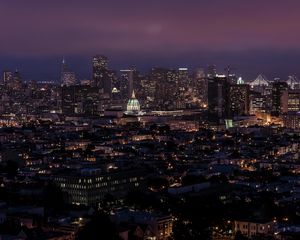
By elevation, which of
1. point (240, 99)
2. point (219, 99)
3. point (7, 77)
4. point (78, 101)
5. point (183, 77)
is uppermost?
point (7, 77)

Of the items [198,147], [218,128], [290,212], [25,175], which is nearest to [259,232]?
[290,212]

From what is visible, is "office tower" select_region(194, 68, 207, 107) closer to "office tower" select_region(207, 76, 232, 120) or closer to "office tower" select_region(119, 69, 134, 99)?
"office tower" select_region(119, 69, 134, 99)

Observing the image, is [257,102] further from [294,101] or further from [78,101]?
[78,101]

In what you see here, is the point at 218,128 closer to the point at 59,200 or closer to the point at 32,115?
the point at 32,115

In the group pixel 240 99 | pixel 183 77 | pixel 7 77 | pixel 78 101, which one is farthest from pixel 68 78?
pixel 240 99

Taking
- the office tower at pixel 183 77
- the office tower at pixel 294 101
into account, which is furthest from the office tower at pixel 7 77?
the office tower at pixel 294 101

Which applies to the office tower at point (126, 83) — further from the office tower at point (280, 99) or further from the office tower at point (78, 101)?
the office tower at point (280, 99)
